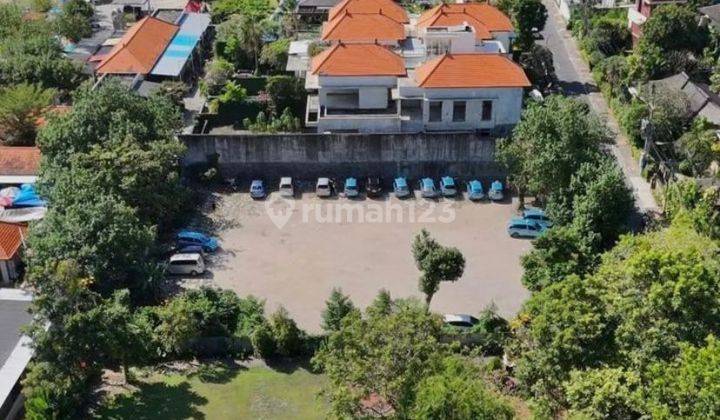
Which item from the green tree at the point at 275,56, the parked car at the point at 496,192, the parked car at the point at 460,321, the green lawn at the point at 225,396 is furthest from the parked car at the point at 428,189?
the green tree at the point at 275,56

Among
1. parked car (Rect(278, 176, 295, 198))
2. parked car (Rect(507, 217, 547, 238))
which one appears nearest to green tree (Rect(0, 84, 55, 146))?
parked car (Rect(278, 176, 295, 198))

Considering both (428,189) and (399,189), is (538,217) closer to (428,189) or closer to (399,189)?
(428,189)

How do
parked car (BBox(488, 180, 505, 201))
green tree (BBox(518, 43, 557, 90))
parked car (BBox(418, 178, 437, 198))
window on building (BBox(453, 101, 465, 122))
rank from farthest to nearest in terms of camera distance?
1. green tree (BBox(518, 43, 557, 90))
2. window on building (BBox(453, 101, 465, 122))
3. parked car (BBox(418, 178, 437, 198))
4. parked car (BBox(488, 180, 505, 201))

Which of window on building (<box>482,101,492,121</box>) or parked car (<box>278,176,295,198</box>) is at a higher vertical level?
window on building (<box>482,101,492,121</box>)

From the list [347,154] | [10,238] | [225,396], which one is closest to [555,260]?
[225,396]

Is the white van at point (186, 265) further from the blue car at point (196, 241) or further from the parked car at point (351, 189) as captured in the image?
the parked car at point (351, 189)

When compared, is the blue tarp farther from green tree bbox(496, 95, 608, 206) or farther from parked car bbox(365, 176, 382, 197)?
green tree bbox(496, 95, 608, 206)
